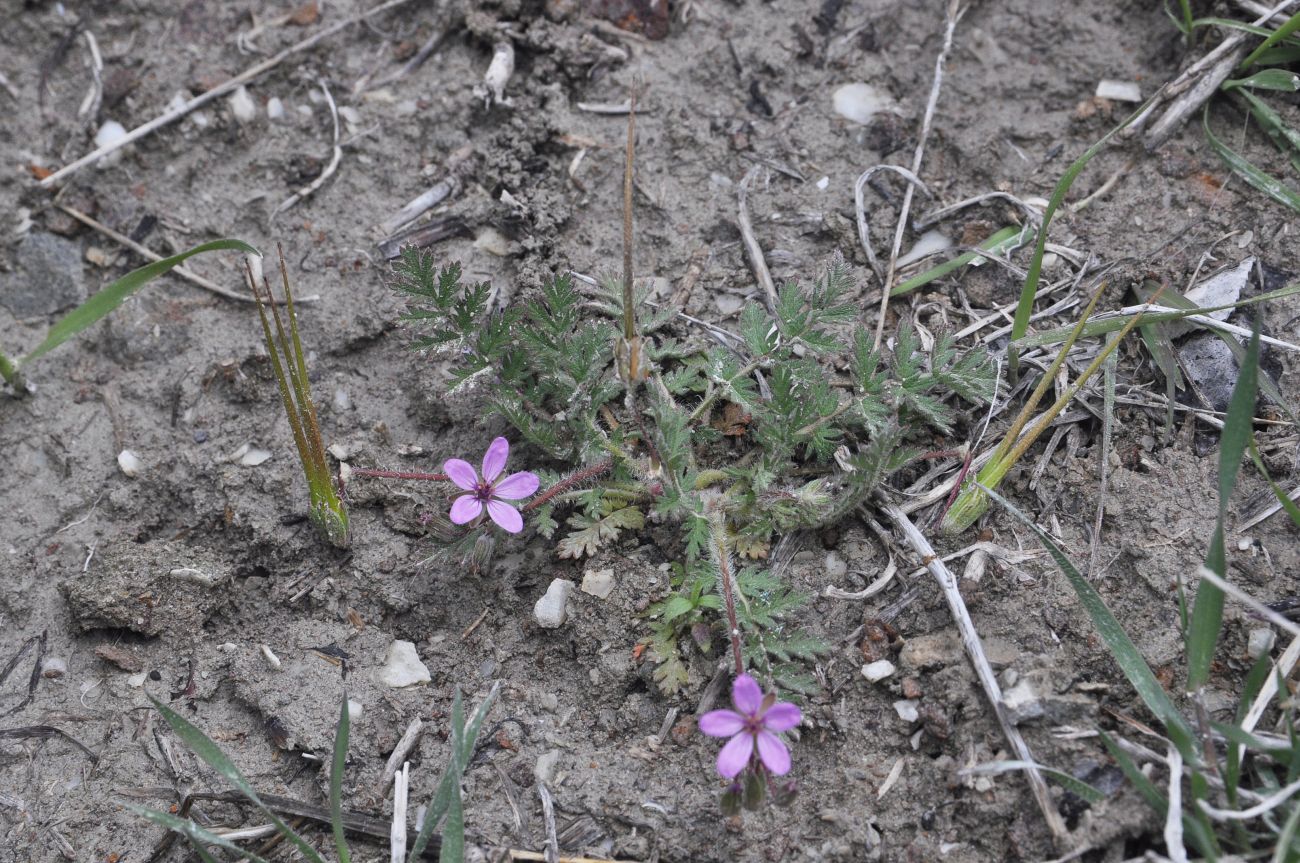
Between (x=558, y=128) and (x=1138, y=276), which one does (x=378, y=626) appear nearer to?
(x=558, y=128)

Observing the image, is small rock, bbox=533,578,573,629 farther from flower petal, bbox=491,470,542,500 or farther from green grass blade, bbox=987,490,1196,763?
green grass blade, bbox=987,490,1196,763

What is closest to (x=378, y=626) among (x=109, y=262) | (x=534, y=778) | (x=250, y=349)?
(x=534, y=778)

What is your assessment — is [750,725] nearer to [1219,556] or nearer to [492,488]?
[492,488]

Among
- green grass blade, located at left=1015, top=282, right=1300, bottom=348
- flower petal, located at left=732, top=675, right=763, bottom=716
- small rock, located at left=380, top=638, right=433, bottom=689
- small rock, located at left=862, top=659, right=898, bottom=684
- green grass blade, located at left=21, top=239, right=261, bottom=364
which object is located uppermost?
green grass blade, located at left=21, top=239, right=261, bottom=364

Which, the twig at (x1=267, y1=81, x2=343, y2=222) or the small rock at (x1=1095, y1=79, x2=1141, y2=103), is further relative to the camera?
the twig at (x1=267, y1=81, x2=343, y2=222)

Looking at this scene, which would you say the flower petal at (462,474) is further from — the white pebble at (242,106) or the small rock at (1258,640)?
the small rock at (1258,640)

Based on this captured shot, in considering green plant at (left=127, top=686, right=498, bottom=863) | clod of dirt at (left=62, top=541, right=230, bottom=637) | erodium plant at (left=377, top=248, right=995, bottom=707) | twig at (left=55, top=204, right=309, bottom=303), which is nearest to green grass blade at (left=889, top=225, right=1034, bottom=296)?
erodium plant at (left=377, top=248, right=995, bottom=707)
